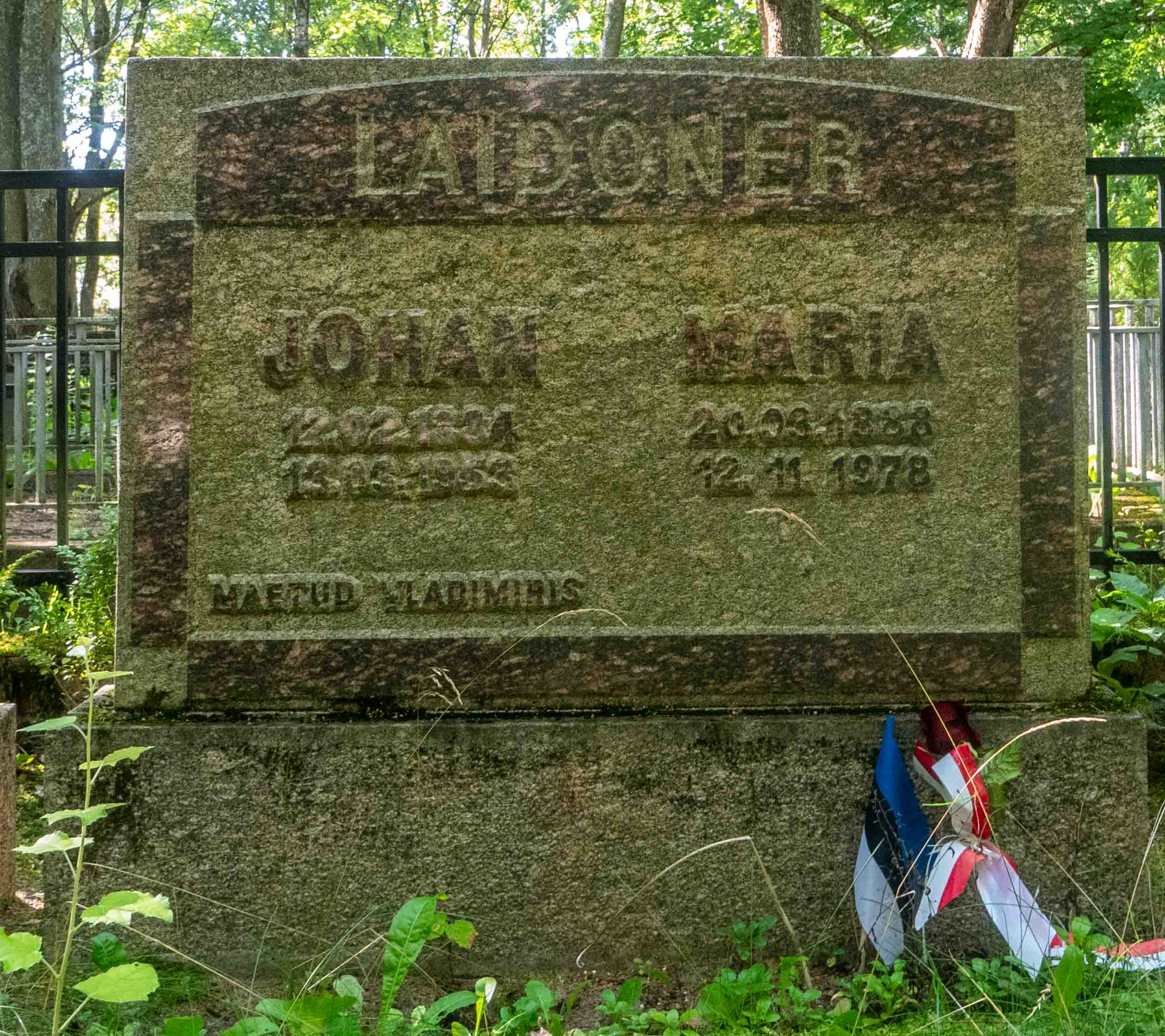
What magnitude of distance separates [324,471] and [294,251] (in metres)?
0.54

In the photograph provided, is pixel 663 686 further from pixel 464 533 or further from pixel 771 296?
pixel 771 296

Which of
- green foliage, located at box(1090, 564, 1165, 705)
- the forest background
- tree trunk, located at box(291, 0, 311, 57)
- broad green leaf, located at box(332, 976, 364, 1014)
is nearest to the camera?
broad green leaf, located at box(332, 976, 364, 1014)

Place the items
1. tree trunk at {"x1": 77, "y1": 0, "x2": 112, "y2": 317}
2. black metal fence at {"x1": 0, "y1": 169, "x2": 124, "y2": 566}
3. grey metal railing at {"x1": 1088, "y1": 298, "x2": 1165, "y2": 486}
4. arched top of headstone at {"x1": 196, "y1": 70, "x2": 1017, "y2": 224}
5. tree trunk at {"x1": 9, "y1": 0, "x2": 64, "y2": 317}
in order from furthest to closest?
tree trunk at {"x1": 77, "y1": 0, "x2": 112, "y2": 317} < tree trunk at {"x1": 9, "y1": 0, "x2": 64, "y2": 317} < grey metal railing at {"x1": 1088, "y1": 298, "x2": 1165, "y2": 486} < black metal fence at {"x1": 0, "y1": 169, "x2": 124, "y2": 566} < arched top of headstone at {"x1": 196, "y1": 70, "x2": 1017, "y2": 224}

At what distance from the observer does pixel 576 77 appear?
8.55 feet

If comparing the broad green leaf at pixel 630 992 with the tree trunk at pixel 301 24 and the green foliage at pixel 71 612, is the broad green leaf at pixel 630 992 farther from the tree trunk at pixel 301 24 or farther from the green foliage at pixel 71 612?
the tree trunk at pixel 301 24

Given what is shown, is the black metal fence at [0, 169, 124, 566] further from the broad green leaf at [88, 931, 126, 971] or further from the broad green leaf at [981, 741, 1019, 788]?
the broad green leaf at [981, 741, 1019, 788]

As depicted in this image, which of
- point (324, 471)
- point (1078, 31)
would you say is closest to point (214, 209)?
point (324, 471)

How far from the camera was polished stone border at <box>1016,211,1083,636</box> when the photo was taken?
2635mm

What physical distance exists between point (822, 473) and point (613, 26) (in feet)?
38.1

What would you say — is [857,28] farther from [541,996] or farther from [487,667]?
[541,996]

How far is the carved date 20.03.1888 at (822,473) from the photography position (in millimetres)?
2662

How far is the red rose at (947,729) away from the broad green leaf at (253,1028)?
1550mm

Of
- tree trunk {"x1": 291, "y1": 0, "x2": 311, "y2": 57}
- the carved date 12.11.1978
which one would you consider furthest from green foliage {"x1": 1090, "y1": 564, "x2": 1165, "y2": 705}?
tree trunk {"x1": 291, "y1": 0, "x2": 311, "y2": 57}

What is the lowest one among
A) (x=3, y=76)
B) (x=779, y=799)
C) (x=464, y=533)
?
(x=779, y=799)
